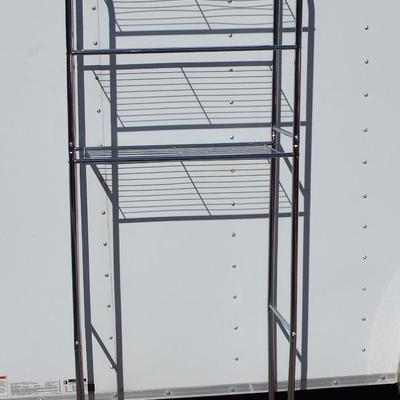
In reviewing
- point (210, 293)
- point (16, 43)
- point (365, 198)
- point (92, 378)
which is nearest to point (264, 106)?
point (365, 198)

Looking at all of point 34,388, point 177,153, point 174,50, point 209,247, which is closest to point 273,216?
point 209,247

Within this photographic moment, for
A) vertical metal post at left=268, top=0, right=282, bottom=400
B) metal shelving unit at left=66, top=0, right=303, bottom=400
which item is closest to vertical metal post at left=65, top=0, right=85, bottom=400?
metal shelving unit at left=66, top=0, right=303, bottom=400

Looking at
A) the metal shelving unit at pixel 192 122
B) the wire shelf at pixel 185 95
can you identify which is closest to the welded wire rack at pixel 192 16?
the metal shelving unit at pixel 192 122

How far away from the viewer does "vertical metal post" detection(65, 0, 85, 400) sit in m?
1.91

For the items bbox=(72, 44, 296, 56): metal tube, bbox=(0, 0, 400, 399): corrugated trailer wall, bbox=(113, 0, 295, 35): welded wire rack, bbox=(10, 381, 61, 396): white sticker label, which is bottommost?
bbox=(10, 381, 61, 396): white sticker label

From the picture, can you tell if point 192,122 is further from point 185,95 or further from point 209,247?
point 209,247

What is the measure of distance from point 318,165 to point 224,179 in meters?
0.29

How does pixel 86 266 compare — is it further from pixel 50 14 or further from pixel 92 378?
pixel 50 14

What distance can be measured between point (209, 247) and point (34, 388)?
70cm

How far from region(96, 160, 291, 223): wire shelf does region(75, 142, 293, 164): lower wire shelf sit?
0.05 m

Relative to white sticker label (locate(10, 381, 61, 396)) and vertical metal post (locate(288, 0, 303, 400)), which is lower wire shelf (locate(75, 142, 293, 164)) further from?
white sticker label (locate(10, 381, 61, 396))

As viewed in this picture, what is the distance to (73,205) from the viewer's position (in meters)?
1.98

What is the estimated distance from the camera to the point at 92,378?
7.43ft

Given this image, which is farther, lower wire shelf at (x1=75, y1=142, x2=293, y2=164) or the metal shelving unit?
the metal shelving unit
